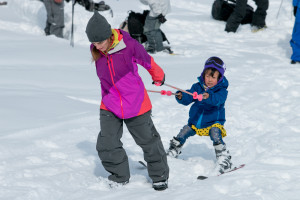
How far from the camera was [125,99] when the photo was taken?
3248mm

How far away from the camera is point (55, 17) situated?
360 inches

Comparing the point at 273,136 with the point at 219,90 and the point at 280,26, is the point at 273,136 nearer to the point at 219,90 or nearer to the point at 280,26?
the point at 219,90

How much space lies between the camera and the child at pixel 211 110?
3.80 meters

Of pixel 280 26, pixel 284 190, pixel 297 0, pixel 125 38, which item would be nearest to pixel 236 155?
pixel 284 190

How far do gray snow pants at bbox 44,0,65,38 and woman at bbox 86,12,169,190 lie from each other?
6265mm

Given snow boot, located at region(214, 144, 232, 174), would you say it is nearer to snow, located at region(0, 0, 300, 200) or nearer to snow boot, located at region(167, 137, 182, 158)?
snow, located at region(0, 0, 300, 200)

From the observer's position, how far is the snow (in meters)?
3.33

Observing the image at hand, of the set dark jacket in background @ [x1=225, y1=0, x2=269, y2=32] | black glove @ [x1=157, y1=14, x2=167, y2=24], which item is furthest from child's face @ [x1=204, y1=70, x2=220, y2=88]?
dark jacket in background @ [x1=225, y1=0, x2=269, y2=32]

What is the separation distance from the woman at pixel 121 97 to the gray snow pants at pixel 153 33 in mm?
5530

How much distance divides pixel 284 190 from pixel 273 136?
5.78 ft

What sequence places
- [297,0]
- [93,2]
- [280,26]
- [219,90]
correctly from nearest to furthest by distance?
1. [219,90]
2. [297,0]
3. [93,2]
4. [280,26]

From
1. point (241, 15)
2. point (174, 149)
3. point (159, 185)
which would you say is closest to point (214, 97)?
point (174, 149)

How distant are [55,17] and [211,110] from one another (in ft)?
19.9

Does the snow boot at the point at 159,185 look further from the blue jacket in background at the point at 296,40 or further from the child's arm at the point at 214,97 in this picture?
the blue jacket in background at the point at 296,40
